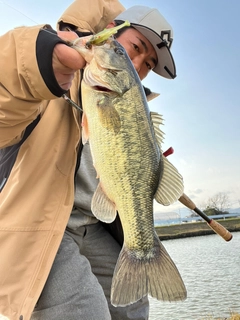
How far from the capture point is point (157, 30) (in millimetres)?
3949

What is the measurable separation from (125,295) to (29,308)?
689 mm

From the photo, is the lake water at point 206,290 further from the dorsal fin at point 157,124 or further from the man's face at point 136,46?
the dorsal fin at point 157,124

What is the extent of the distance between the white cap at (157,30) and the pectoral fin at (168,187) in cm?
161

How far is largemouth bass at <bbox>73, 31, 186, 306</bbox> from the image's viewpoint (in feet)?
7.57

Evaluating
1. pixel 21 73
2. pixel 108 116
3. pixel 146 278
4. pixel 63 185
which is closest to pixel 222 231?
pixel 146 278

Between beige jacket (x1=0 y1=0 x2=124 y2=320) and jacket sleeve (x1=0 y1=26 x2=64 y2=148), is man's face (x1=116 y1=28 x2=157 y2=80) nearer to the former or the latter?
beige jacket (x1=0 y1=0 x2=124 y2=320)

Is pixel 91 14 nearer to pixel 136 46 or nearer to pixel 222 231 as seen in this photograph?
pixel 136 46

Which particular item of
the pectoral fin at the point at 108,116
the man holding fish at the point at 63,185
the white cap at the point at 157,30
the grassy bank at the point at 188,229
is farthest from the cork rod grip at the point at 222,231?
the grassy bank at the point at 188,229

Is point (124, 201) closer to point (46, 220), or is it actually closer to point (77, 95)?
point (46, 220)

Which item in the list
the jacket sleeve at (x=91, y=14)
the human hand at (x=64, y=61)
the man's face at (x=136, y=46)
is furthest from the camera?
the man's face at (x=136, y=46)

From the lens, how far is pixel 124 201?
8.09 feet

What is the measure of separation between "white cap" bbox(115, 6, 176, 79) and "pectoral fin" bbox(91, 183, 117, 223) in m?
1.96

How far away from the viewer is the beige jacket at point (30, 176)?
226cm

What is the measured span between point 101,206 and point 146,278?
58 centimetres
